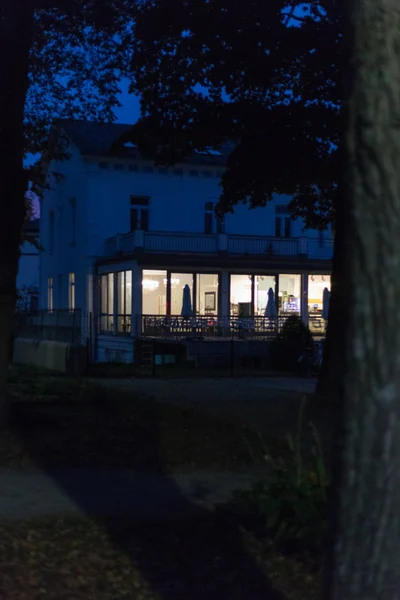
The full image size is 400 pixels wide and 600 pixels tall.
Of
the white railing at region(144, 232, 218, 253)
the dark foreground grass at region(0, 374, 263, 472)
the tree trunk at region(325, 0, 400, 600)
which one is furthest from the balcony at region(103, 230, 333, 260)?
the tree trunk at region(325, 0, 400, 600)

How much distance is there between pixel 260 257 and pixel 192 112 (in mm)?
17027

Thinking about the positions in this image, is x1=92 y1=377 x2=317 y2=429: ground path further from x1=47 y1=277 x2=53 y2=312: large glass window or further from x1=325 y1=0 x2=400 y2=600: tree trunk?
x1=47 y1=277 x2=53 y2=312: large glass window

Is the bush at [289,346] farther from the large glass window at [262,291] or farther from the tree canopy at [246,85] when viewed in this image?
the tree canopy at [246,85]

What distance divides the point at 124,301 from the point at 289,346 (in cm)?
956

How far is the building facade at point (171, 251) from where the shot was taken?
102 feet

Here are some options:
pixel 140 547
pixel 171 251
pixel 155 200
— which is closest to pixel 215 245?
pixel 171 251

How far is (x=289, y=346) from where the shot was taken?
24.7m

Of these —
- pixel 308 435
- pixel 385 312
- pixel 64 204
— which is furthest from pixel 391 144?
pixel 64 204

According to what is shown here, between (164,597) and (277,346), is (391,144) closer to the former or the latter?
(164,597)

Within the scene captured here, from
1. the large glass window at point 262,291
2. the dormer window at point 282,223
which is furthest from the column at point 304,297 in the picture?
the dormer window at point 282,223

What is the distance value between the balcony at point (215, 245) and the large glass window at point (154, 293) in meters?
1.36

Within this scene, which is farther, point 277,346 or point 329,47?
point 277,346

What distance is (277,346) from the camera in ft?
82.4

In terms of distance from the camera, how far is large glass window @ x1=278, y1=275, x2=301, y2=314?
33.5 m
